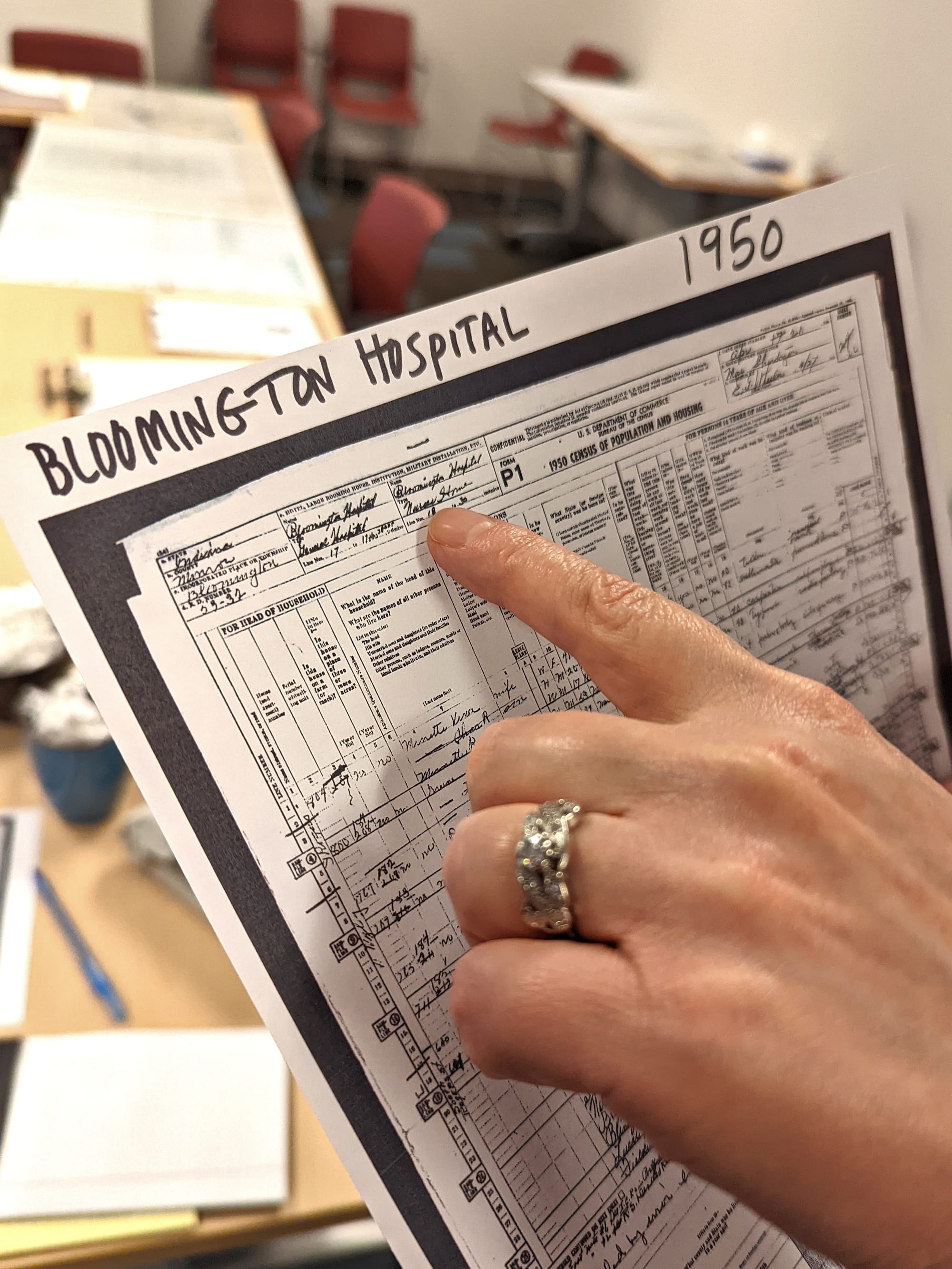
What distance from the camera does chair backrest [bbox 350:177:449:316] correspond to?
2.17 metres

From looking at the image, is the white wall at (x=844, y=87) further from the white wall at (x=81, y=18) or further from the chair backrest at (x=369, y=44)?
the white wall at (x=81, y=18)

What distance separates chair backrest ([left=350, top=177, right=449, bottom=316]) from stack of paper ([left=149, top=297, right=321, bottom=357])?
553mm

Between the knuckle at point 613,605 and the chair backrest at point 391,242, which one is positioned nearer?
the knuckle at point 613,605

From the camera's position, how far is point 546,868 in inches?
12.9

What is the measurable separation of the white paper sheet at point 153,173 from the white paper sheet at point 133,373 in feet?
2.48

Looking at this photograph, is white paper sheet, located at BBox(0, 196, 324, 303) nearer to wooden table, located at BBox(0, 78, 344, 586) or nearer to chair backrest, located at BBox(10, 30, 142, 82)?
wooden table, located at BBox(0, 78, 344, 586)

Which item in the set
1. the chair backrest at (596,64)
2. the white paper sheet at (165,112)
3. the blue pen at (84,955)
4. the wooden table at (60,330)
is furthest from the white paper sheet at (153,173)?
the chair backrest at (596,64)

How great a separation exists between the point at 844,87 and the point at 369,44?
2.68 m

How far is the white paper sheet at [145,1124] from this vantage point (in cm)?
61

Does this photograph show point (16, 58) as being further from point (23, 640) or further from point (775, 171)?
point (23, 640)

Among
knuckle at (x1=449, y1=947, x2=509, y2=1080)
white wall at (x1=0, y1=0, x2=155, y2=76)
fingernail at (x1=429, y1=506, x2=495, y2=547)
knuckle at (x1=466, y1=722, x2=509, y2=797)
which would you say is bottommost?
knuckle at (x1=449, y1=947, x2=509, y2=1080)

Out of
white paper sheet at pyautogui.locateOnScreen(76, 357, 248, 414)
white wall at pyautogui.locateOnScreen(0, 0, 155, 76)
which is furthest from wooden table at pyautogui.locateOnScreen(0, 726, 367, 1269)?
white wall at pyautogui.locateOnScreen(0, 0, 155, 76)

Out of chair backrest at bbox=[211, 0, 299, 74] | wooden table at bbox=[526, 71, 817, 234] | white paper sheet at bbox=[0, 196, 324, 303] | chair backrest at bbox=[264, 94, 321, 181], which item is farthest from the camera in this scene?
chair backrest at bbox=[211, 0, 299, 74]

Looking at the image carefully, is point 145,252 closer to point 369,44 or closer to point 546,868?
point 546,868
